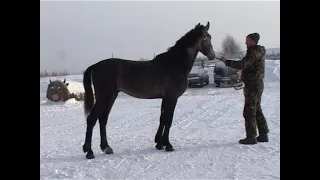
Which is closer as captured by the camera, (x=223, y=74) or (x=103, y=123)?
(x=103, y=123)

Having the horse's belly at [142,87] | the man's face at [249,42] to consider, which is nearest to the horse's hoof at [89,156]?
the horse's belly at [142,87]

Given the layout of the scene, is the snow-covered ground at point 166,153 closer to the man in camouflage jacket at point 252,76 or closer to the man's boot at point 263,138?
the man's boot at point 263,138

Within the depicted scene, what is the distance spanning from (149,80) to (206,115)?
4126 mm

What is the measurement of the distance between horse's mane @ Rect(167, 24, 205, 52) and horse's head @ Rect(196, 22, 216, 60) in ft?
0.11

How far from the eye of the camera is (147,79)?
5.01 meters

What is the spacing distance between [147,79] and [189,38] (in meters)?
0.95

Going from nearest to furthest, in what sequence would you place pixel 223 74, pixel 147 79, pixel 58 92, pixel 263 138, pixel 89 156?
pixel 89 156, pixel 147 79, pixel 263 138, pixel 58 92, pixel 223 74

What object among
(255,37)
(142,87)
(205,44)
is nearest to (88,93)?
(142,87)

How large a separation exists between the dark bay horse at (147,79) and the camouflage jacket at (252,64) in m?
0.43

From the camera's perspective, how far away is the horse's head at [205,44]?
5234mm

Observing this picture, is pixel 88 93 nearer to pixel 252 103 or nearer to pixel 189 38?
pixel 189 38

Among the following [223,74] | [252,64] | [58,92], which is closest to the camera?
[252,64]

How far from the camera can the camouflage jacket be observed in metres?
5.20
